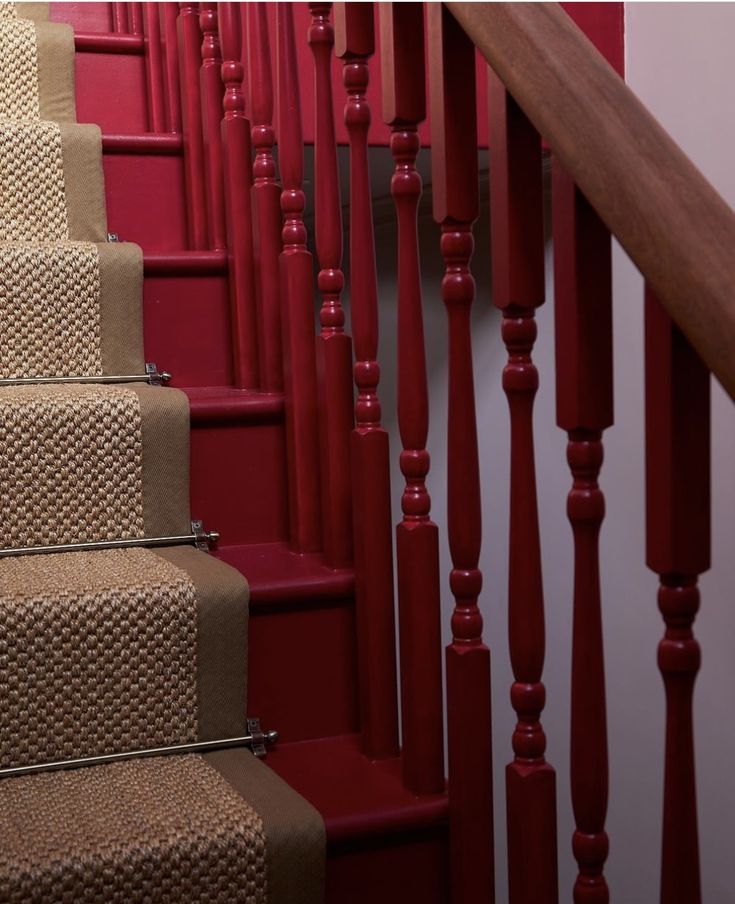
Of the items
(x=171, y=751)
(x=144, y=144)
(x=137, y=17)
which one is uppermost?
(x=137, y=17)

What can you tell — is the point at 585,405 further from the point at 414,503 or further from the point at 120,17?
the point at 120,17

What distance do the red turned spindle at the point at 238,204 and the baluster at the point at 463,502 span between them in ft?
1.78

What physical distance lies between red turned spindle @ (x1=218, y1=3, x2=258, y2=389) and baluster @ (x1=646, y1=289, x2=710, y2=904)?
0.86 m

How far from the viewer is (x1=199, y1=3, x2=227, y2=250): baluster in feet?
5.53

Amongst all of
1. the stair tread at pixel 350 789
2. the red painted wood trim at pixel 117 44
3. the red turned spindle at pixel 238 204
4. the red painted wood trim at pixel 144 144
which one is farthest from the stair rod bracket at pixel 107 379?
the red painted wood trim at pixel 117 44

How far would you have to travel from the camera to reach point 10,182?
163 centimetres

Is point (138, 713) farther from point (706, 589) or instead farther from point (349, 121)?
point (706, 589)

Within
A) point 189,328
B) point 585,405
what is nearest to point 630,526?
point 189,328

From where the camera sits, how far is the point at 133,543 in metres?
1.34

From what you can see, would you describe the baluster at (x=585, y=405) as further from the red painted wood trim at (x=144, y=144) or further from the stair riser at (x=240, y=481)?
the red painted wood trim at (x=144, y=144)

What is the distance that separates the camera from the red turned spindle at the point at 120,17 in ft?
7.18

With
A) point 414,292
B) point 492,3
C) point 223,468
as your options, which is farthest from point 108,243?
point 492,3

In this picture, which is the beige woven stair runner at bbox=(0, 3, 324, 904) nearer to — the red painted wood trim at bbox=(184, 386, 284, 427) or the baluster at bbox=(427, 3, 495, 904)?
the red painted wood trim at bbox=(184, 386, 284, 427)

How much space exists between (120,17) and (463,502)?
1.56 meters
